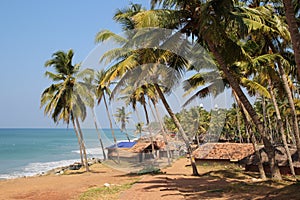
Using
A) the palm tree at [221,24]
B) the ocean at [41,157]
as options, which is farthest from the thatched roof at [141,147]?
the palm tree at [221,24]

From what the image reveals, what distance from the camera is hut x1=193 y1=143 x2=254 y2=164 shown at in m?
23.6

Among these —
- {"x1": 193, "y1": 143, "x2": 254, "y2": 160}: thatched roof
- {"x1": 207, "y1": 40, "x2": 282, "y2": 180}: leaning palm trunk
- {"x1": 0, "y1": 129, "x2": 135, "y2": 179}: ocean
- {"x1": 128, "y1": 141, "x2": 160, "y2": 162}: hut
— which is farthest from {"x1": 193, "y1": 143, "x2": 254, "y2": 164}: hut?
{"x1": 207, "y1": 40, "x2": 282, "y2": 180}: leaning palm trunk

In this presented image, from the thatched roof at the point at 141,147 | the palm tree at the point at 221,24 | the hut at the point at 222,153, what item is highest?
the palm tree at the point at 221,24

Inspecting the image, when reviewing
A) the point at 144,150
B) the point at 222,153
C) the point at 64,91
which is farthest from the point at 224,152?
the point at 64,91

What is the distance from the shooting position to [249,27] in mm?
10320

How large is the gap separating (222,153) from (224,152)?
0.23 metres

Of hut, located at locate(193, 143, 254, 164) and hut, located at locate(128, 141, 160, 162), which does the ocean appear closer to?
hut, located at locate(128, 141, 160, 162)

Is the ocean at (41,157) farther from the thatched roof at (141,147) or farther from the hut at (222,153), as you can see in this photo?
the hut at (222,153)

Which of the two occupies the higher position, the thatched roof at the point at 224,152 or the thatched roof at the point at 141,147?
the thatched roof at the point at 141,147

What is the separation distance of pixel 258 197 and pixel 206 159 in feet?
52.2

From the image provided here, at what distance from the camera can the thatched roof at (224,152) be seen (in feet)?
78.1

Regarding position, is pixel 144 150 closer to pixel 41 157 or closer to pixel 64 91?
pixel 64 91

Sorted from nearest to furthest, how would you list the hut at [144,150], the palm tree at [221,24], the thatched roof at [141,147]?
the palm tree at [221,24] < the hut at [144,150] < the thatched roof at [141,147]

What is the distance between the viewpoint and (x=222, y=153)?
24500 mm
